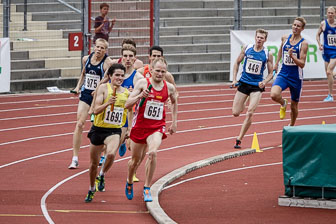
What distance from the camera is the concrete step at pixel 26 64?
2233cm

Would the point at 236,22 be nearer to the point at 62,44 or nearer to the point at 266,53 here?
the point at 62,44

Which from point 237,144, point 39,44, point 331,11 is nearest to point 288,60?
point 237,144

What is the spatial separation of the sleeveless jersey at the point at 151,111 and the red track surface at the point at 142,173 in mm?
975

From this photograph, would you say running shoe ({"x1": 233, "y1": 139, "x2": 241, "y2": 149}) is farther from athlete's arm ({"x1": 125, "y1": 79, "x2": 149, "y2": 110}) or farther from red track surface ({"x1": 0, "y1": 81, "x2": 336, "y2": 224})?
athlete's arm ({"x1": 125, "y1": 79, "x2": 149, "y2": 110})

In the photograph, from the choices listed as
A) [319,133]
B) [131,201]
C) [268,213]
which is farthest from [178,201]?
[319,133]

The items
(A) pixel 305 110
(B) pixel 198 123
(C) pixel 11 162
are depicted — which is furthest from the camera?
(A) pixel 305 110

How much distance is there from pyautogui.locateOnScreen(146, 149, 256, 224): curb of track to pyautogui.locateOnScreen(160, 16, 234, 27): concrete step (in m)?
13.5

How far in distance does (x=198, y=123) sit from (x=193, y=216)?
328 inches

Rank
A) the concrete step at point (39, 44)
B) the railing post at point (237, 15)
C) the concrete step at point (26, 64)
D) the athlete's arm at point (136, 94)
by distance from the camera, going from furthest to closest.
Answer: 1. the railing post at point (237, 15)
2. the concrete step at point (39, 44)
3. the concrete step at point (26, 64)
4. the athlete's arm at point (136, 94)

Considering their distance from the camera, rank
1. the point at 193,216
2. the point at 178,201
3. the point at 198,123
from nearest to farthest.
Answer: the point at 193,216
the point at 178,201
the point at 198,123

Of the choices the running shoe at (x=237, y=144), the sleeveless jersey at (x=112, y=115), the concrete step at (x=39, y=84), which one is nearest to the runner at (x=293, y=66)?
the running shoe at (x=237, y=144)

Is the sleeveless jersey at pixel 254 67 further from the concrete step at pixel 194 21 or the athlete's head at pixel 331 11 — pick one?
the concrete step at pixel 194 21

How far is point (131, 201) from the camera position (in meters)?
10.2

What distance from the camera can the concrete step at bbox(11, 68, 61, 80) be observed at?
22.1m
